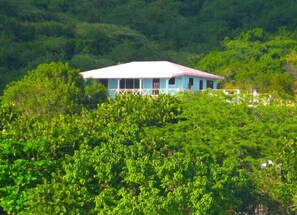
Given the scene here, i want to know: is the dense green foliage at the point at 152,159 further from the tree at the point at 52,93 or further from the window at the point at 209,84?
the window at the point at 209,84

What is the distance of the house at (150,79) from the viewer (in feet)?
153

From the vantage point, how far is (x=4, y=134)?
106 feet

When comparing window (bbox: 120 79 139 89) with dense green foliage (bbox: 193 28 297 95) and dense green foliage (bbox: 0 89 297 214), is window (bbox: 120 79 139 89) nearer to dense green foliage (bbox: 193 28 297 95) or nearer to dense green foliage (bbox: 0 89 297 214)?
dense green foliage (bbox: 193 28 297 95)

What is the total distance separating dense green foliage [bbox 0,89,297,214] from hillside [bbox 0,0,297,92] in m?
25.6

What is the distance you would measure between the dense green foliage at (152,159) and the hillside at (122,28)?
2562 cm

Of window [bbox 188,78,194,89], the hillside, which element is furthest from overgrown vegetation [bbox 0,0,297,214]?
the hillside

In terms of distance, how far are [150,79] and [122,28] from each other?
3224 cm

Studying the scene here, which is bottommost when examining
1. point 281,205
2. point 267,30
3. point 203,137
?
point 281,205

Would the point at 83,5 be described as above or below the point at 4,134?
above

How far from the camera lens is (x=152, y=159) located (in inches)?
1201

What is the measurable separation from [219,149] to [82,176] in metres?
6.47

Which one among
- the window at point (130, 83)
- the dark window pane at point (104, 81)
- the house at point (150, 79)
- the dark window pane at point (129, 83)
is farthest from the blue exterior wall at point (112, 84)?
the dark window pane at point (129, 83)

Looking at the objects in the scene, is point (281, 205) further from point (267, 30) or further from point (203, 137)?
point (267, 30)

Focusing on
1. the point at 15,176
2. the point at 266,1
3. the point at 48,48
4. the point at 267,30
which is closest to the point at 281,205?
the point at 15,176
